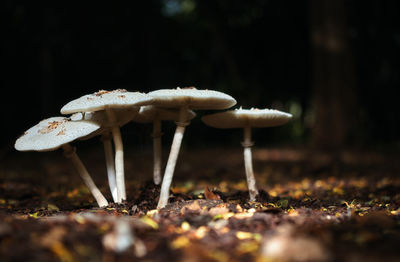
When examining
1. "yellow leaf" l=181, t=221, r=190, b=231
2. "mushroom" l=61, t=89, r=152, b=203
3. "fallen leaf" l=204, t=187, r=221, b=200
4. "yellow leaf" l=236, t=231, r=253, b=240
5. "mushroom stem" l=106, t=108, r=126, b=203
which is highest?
"mushroom" l=61, t=89, r=152, b=203

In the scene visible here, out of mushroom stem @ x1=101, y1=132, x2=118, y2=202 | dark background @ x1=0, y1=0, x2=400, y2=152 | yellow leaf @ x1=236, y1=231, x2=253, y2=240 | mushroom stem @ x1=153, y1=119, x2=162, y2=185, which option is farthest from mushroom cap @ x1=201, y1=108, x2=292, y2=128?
dark background @ x1=0, y1=0, x2=400, y2=152

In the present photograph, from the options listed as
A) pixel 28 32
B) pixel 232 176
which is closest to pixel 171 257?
pixel 232 176

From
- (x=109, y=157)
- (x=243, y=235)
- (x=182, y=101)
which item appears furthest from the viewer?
(x=109, y=157)

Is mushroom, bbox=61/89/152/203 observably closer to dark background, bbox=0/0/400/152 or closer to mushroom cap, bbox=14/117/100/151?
mushroom cap, bbox=14/117/100/151

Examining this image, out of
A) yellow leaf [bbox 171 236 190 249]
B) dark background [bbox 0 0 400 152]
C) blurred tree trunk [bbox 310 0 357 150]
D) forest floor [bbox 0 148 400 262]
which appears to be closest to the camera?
forest floor [bbox 0 148 400 262]

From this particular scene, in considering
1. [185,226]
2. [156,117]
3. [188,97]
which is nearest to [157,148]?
[156,117]

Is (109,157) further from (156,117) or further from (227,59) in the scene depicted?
(227,59)

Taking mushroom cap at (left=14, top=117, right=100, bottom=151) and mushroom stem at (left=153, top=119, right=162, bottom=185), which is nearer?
mushroom cap at (left=14, top=117, right=100, bottom=151)
